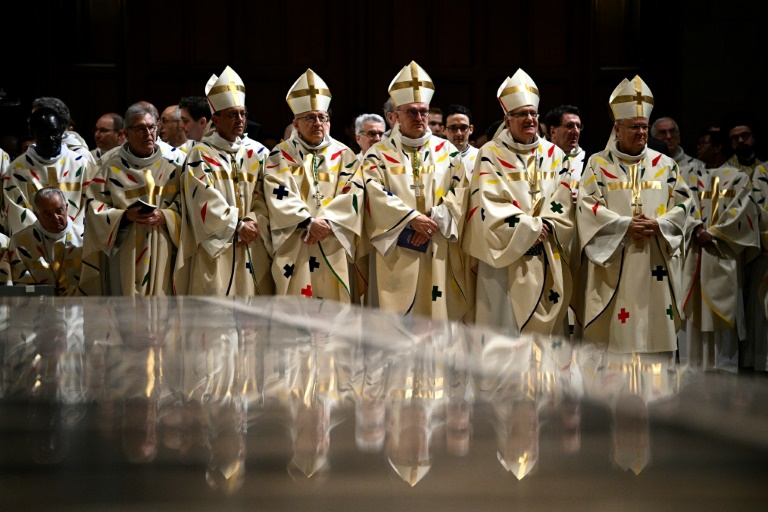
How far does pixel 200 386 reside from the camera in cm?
137

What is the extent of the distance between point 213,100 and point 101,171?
832mm

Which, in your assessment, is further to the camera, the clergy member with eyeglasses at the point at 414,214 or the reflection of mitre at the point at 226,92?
the reflection of mitre at the point at 226,92

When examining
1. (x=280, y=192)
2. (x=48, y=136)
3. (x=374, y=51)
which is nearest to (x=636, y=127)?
(x=280, y=192)

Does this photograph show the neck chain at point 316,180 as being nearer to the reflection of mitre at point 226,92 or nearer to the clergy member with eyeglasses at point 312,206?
the clergy member with eyeglasses at point 312,206

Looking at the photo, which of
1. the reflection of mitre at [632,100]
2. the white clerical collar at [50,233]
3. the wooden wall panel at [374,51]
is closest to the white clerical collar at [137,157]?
the white clerical collar at [50,233]

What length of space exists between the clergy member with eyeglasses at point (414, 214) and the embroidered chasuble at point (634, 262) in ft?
2.67

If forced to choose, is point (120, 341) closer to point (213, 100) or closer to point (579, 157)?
point (213, 100)

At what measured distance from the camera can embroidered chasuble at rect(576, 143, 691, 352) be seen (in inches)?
237

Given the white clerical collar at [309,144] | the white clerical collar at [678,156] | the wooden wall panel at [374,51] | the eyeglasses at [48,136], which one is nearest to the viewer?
the white clerical collar at [309,144]

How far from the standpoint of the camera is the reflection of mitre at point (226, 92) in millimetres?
6035

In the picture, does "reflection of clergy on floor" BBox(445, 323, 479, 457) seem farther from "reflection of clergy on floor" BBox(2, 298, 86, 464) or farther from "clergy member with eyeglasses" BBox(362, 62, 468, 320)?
"clergy member with eyeglasses" BBox(362, 62, 468, 320)

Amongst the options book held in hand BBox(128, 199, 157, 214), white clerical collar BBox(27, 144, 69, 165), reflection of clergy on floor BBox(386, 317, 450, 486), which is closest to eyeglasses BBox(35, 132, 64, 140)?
white clerical collar BBox(27, 144, 69, 165)

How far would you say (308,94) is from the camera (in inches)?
243

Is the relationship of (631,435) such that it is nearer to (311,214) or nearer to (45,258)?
(311,214)
